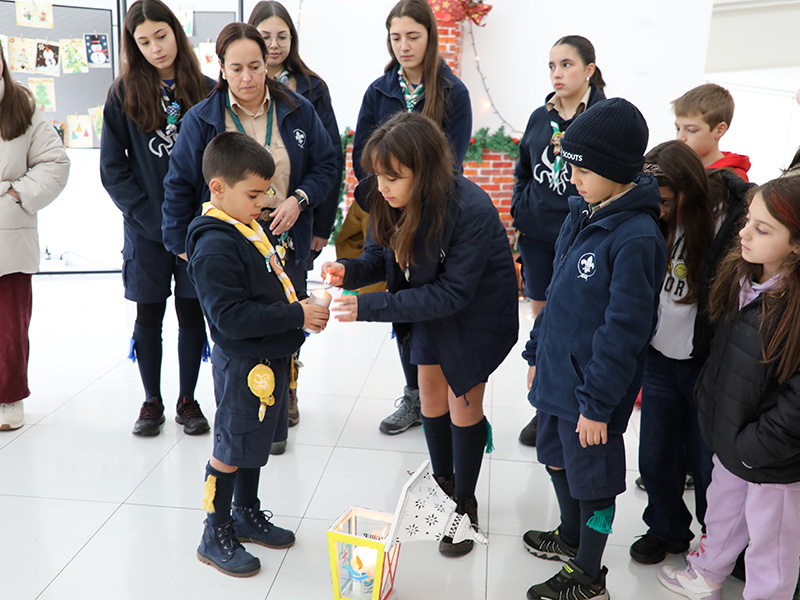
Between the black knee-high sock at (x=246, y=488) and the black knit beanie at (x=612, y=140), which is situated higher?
the black knit beanie at (x=612, y=140)

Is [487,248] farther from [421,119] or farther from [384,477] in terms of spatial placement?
[384,477]

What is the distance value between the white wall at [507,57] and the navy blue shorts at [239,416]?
431cm

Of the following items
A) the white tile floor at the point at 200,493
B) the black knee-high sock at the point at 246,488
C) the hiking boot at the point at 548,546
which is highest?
the black knee-high sock at the point at 246,488

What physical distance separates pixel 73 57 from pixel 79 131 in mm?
549

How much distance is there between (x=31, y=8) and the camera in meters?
5.03

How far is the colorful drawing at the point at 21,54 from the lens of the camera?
5.03m

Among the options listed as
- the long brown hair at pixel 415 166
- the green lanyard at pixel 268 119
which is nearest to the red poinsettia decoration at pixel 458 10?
the green lanyard at pixel 268 119

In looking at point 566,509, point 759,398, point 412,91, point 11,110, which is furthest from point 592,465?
point 11,110

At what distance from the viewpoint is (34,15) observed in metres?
5.05

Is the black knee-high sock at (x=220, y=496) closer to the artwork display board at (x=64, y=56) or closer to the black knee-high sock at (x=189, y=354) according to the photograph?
the black knee-high sock at (x=189, y=354)

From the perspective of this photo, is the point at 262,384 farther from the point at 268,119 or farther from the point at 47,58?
the point at 47,58

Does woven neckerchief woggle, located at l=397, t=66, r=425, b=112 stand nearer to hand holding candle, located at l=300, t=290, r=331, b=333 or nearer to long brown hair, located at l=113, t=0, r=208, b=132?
long brown hair, located at l=113, t=0, r=208, b=132

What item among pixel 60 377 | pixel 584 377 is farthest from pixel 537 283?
pixel 60 377

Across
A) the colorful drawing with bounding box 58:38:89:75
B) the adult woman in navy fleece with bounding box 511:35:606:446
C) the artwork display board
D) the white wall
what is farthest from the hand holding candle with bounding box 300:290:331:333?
the colorful drawing with bounding box 58:38:89:75
